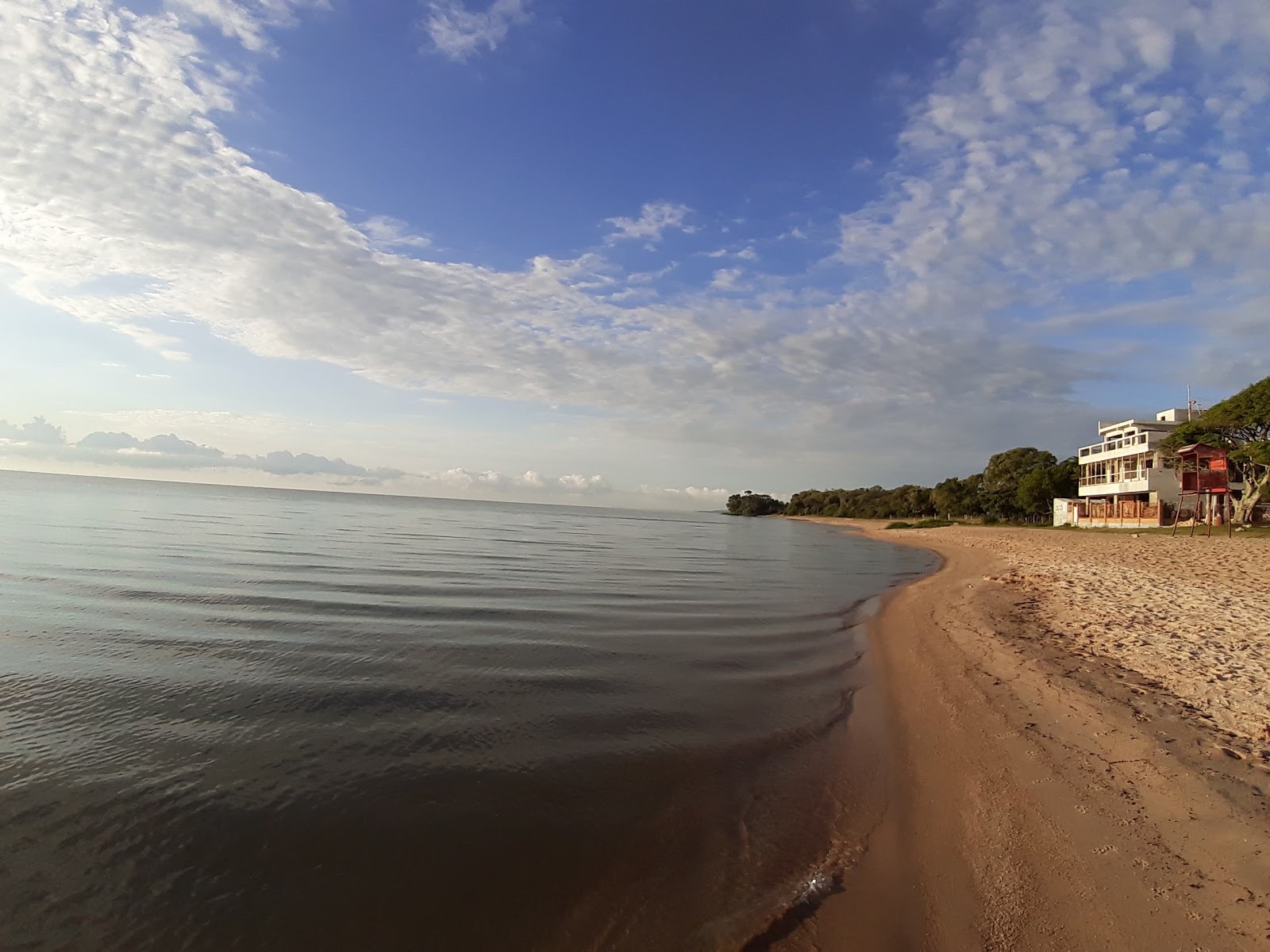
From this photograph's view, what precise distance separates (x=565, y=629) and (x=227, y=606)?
8232mm

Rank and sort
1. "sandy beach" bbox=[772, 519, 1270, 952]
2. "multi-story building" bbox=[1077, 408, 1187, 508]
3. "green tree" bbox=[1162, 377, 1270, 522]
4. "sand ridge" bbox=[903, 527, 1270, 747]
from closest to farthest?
"sandy beach" bbox=[772, 519, 1270, 952], "sand ridge" bbox=[903, 527, 1270, 747], "green tree" bbox=[1162, 377, 1270, 522], "multi-story building" bbox=[1077, 408, 1187, 508]

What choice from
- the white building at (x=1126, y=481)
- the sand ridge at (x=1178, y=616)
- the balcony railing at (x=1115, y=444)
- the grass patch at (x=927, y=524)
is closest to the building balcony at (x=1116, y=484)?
the white building at (x=1126, y=481)

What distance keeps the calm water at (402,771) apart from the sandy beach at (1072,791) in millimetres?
861

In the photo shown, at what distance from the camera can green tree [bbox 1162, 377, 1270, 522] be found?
46781 millimetres

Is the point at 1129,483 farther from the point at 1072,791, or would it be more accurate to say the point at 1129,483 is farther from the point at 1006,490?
the point at 1072,791

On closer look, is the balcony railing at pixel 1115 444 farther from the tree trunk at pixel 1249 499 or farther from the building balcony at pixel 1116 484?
the tree trunk at pixel 1249 499

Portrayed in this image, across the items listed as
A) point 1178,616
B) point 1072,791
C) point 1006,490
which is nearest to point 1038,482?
point 1006,490

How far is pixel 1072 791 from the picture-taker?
21.0 ft

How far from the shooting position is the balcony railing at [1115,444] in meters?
70.0

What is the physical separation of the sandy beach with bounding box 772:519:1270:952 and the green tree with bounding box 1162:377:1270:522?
46363mm

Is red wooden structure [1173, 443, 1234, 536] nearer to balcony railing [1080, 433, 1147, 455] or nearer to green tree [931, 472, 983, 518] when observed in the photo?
balcony railing [1080, 433, 1147, 455]

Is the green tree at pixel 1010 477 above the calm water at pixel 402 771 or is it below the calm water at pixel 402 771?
above

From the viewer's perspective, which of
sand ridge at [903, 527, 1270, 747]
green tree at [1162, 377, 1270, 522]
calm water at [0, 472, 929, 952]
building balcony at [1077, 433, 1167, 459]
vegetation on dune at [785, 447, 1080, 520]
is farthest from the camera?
vegetation on dune at [785, 447, 1080, 520]

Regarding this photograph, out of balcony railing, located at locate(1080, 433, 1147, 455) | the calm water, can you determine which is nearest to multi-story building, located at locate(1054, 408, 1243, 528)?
balcony railing, located at locate(1080, 433, 1147, 455)
